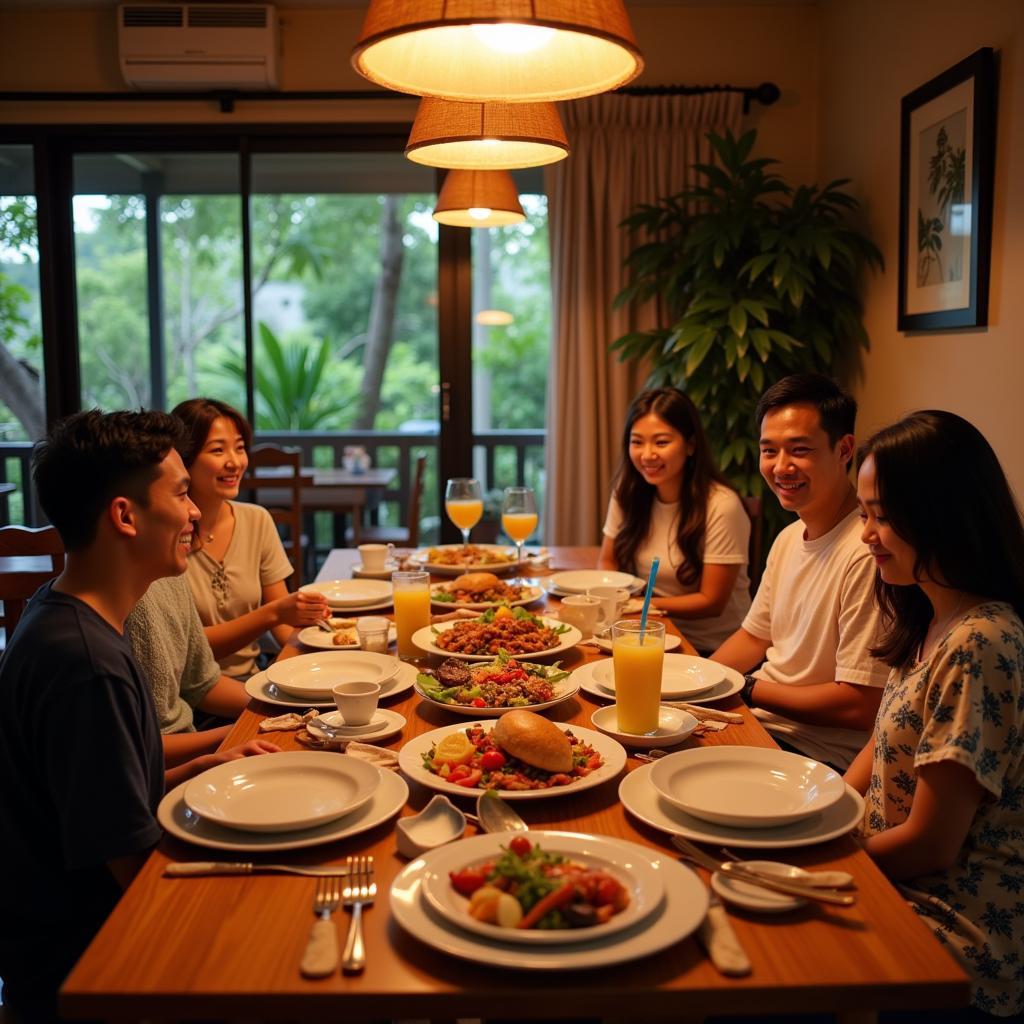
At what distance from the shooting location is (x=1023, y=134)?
9.32 feet

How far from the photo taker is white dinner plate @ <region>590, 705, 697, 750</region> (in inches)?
59.0

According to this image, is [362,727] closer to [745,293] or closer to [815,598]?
[815,598]

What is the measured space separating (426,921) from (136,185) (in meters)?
5.37

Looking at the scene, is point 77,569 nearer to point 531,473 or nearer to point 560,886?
point 560,886

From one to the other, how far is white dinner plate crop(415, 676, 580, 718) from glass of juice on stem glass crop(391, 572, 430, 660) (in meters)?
0.37

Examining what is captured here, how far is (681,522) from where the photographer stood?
2891 millimetres

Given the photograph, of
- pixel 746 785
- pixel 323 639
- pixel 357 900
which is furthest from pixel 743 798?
pixel 323 639

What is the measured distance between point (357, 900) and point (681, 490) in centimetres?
205

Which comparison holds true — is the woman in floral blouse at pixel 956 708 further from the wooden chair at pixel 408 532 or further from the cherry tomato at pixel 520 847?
the wooden chair at pixel 408 532

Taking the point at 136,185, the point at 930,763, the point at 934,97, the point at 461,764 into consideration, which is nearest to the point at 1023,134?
the point at 934,97

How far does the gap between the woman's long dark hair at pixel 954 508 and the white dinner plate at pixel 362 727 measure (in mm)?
800

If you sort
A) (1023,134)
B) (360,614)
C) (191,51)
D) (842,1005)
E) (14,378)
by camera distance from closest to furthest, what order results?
(842,1005)
(360,614)
(1023,134)
(191,51)
(14,378)

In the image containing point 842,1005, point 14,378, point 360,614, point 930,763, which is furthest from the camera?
point 14,378

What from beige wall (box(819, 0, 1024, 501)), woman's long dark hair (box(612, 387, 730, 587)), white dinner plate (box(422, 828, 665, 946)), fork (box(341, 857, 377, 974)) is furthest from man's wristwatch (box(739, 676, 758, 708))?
beige wall (box(819, 0, 1024, 501))
